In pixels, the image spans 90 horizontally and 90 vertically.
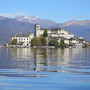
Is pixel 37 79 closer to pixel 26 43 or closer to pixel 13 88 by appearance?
pixel 13 88

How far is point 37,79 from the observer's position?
772 inches

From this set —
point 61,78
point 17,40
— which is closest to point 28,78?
point 61,78

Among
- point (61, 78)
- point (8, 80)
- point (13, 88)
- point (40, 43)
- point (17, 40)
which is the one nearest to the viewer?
point (13, 88)

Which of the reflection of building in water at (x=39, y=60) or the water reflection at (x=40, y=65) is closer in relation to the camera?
the water reflection at (x=40, y=65)

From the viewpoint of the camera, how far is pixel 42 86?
57.3 ft

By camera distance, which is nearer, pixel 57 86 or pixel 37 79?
pixel 57 86

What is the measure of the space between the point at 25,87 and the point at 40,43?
13025 cm

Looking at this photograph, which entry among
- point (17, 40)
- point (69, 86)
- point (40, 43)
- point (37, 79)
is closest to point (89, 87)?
point (69, 86)

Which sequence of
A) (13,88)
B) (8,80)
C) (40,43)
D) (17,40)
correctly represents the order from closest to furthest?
(13,88) < (8,80) < (40,43) < (17,40)

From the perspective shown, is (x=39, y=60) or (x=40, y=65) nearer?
(x=40, y=65)

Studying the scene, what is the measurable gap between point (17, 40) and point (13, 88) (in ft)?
475

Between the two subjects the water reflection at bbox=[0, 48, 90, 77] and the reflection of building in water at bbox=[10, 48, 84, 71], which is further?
the reflection of building in water at bbox=[10, 48, 84, 71]

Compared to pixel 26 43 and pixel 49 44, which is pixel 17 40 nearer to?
pixel 26 43

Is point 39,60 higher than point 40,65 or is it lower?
higher
